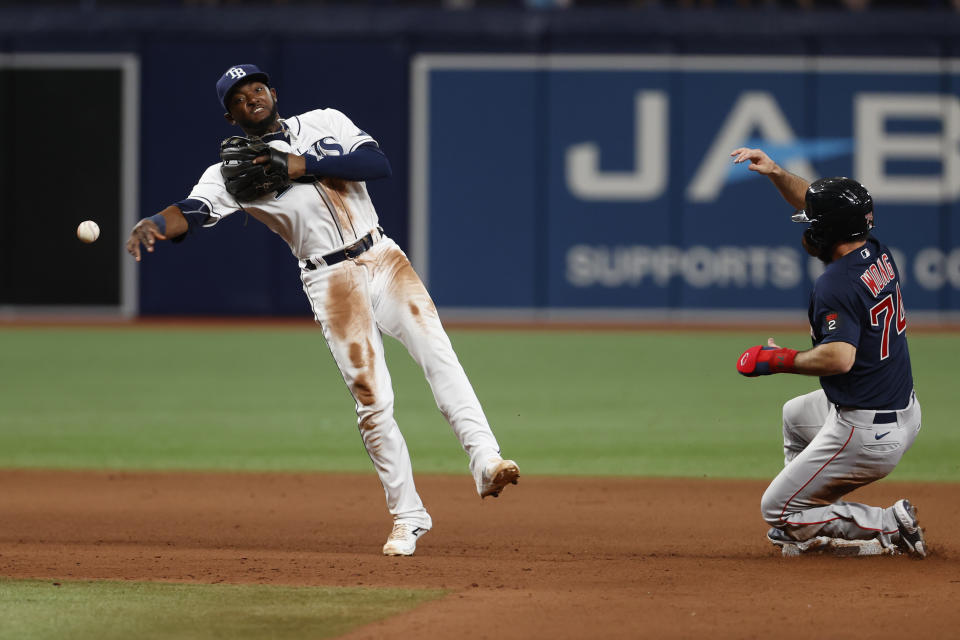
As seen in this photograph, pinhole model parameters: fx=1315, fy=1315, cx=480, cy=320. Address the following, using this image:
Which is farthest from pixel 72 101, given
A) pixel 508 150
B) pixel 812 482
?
pixel 812 482

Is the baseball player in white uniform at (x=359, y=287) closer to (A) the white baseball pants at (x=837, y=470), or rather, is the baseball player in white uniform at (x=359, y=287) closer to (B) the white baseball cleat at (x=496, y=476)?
(B) the white baseball cleat at (x=496, y=476)

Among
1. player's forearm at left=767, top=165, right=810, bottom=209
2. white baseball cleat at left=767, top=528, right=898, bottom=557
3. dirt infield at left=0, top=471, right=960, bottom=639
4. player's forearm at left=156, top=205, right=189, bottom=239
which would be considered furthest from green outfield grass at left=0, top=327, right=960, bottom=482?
player's forearm at left=156, top=205, right=189, bottom=239

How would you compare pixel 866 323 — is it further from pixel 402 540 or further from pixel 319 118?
pixel 319 118

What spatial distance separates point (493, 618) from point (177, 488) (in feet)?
12.2

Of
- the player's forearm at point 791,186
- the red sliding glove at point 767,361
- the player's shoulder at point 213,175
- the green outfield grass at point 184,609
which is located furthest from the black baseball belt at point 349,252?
the player's forearm at point 791,186

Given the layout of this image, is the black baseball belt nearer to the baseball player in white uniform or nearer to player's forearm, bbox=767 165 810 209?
the baseball player in white uniform

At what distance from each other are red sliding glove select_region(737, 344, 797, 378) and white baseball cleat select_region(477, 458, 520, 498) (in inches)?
40.9

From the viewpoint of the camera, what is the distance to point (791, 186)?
6203 millimetres

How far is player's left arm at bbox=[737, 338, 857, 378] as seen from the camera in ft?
17.4

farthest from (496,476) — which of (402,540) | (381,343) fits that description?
(381,343)

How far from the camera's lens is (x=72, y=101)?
64.2 feet

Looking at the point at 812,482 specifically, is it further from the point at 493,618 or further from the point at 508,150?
the point at 508,150

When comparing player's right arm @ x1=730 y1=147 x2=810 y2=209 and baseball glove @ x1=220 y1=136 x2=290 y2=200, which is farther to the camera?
player's right arm @ x1=730 y1=147 x2=810 y2=209

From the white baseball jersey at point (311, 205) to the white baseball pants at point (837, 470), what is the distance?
7.15 feet
